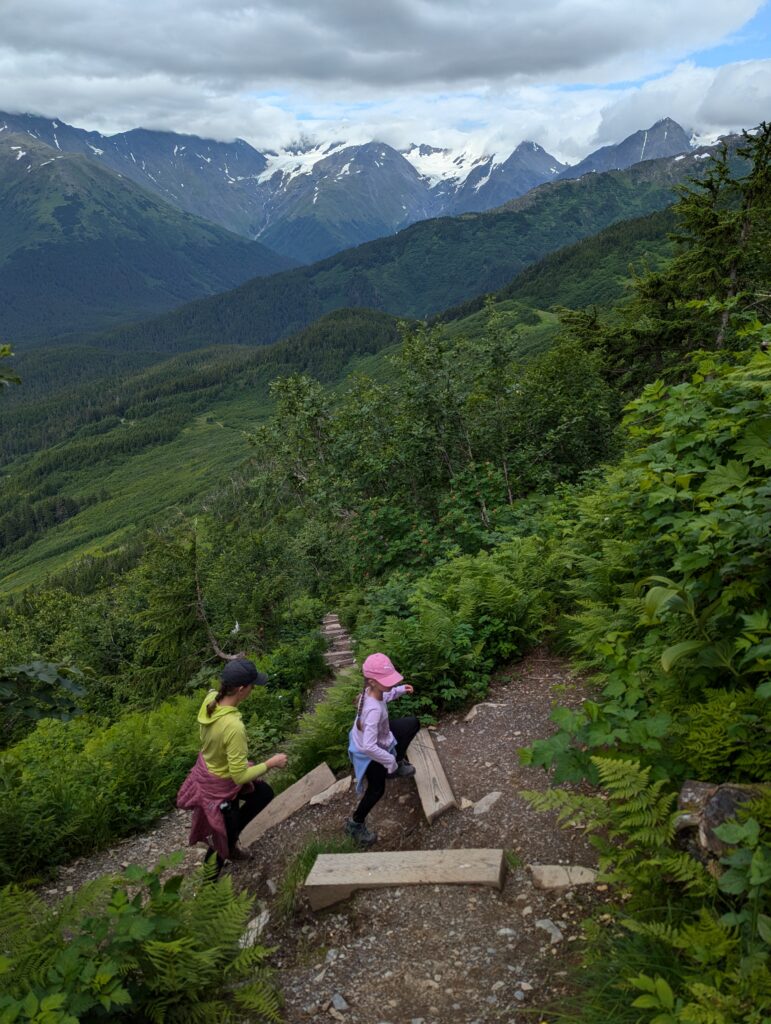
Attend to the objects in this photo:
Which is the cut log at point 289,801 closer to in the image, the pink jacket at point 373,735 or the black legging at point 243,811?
the black legging at point 243,811

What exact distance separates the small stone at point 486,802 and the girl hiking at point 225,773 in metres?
1.90

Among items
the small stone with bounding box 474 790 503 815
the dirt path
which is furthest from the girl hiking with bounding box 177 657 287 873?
the small stone with bounding box 474 790 503 815

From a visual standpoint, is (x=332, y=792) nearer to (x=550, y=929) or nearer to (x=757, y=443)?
(x=550, y=929)

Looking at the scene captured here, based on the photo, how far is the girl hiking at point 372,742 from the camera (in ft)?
19.4

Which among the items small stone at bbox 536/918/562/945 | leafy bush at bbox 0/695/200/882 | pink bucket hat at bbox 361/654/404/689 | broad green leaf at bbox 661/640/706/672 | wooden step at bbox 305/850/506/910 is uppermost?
broad green leaf at bbox 661/640/706/672

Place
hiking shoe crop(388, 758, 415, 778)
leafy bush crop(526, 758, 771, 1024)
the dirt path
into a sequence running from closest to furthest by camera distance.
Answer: leafy bush crop(526, 758, 771, 1024), the dirt path, hiking shoe crop(388, 758, 415, 778)

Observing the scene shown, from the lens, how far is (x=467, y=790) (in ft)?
20.3

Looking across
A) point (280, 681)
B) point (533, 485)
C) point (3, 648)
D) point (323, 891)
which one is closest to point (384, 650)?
point (323, 891)

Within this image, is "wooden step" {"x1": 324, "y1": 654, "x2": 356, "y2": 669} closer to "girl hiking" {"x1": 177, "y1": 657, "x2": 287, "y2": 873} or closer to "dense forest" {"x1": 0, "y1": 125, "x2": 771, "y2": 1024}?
"dense forest" {"x1": 0, "y1": 125, "x2": 771, "y2": 1024}

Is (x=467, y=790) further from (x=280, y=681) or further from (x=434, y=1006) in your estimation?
(x=280, y=681)

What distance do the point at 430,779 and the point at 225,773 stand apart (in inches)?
80.5

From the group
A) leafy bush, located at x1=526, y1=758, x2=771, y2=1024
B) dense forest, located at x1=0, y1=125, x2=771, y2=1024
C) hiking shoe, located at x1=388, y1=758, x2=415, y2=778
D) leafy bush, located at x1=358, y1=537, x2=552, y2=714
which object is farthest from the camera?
leafy bush, located at x1=358, y1=537, x2=552, y2=714

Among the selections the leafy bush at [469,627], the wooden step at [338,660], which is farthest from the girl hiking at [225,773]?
the wooden step at [338,660]

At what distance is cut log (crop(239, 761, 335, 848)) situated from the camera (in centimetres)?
681
